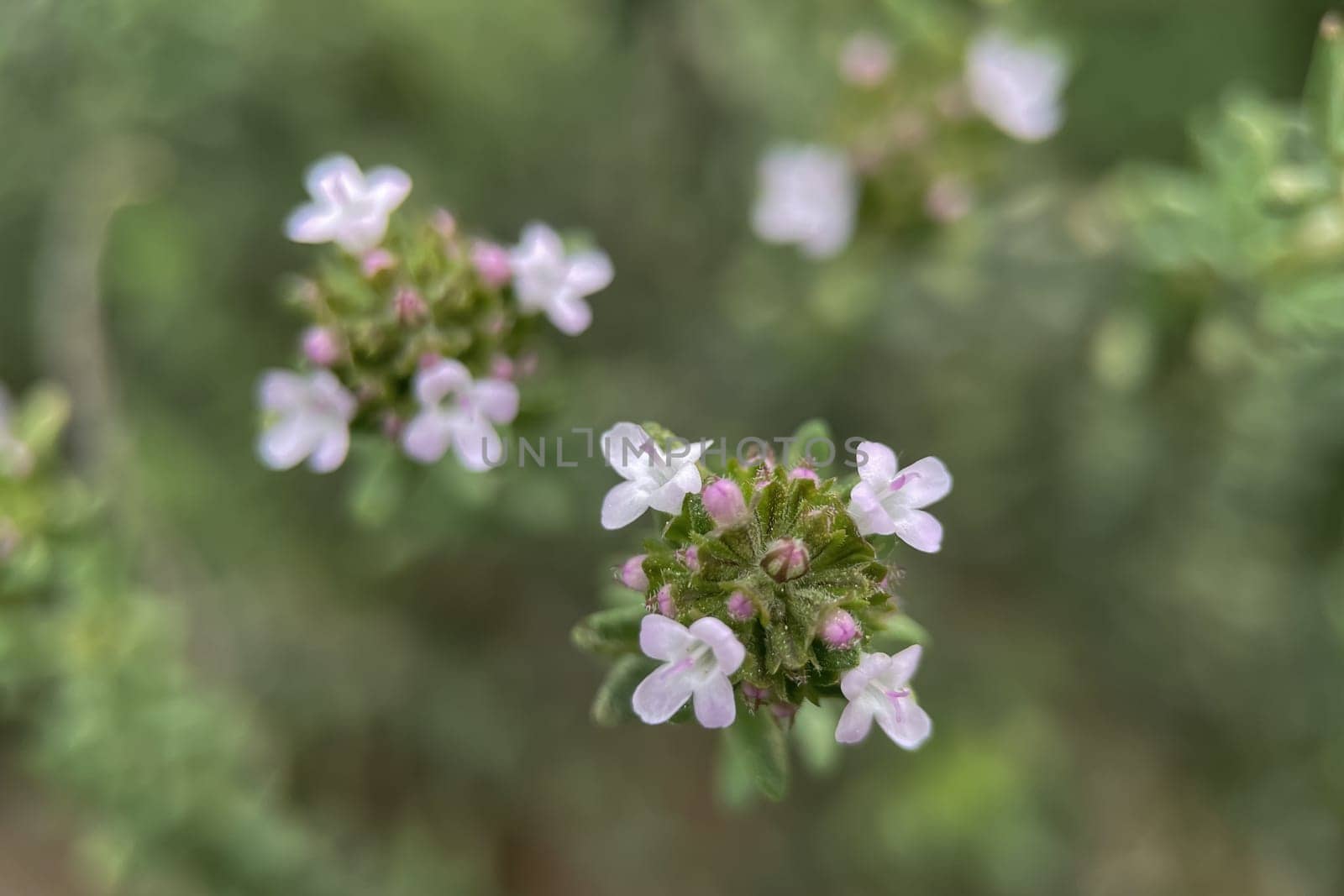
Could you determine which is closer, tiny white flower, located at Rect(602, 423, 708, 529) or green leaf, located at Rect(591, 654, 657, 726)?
tiny white flower, located at Rect(602, 423, 708, 529)

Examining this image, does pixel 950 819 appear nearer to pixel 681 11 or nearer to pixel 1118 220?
pixel 1118 220

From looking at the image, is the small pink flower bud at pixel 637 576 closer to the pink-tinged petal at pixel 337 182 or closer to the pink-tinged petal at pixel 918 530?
the pink-tinged petal at pixel 918 530

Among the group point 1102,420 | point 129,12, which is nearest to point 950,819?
point 1102,420

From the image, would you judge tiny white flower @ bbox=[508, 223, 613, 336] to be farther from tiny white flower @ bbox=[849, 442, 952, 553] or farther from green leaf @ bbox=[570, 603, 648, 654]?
tiny white flower @ bbox=[849, 442, 952, 553]

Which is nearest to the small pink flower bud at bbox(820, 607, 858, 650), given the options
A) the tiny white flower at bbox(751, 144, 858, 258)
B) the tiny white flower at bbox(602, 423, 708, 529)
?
the tiny white flower at bbox(602, 423, 708, 529)

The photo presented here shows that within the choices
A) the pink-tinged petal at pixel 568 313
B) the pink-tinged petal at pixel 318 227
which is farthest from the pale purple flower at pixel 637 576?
the pink-tinged petal at pixel 318 227

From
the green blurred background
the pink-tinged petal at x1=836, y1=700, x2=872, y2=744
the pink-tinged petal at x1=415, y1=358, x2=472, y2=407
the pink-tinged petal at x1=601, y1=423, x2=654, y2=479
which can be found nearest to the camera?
the pink-tinged petal at x1=836, y1=700, x2=872, y2=744
